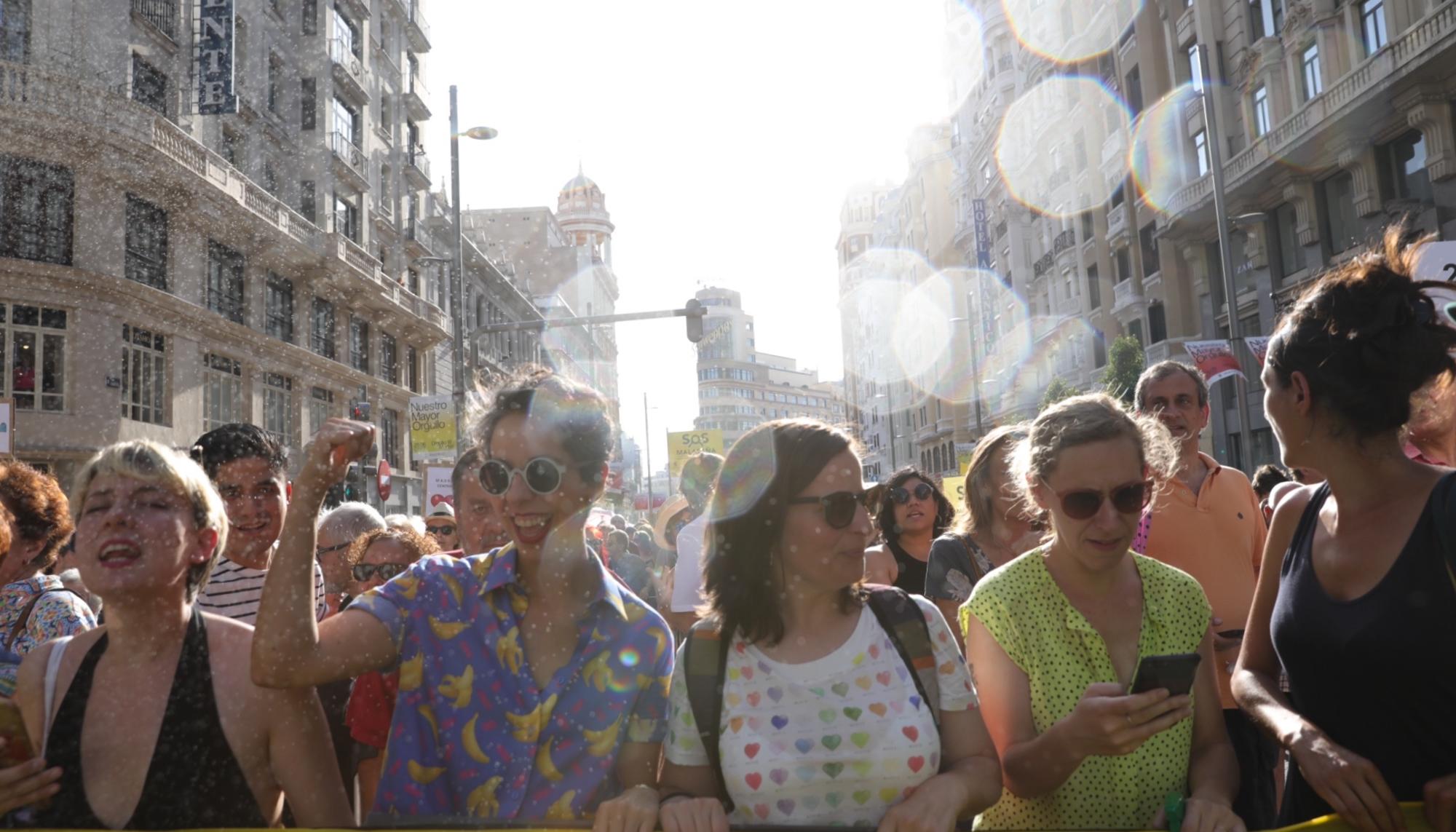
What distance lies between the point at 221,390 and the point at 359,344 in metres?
8.70

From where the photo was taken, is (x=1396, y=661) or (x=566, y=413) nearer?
(x=1396, y=661)

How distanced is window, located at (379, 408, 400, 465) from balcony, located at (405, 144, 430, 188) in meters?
8.94

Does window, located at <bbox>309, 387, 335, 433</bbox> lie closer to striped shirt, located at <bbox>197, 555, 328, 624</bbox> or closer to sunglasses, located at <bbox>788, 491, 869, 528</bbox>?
striped shirt, located at <bbox>197, 555, 328, 624</bbox>

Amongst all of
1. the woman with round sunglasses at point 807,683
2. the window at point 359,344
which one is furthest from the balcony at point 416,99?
the woman with round sunglasses at point 807,683

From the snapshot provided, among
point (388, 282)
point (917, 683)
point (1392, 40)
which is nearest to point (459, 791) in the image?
point (917, 683)

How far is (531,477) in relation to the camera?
2441mm

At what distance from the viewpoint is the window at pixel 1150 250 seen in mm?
32375

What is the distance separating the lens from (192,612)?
2479 mm

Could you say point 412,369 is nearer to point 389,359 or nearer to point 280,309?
point 389,359

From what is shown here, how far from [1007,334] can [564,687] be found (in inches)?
1997

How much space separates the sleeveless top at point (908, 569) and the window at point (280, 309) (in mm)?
24713

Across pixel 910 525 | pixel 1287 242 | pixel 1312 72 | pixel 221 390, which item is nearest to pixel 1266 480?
pixel 910 525

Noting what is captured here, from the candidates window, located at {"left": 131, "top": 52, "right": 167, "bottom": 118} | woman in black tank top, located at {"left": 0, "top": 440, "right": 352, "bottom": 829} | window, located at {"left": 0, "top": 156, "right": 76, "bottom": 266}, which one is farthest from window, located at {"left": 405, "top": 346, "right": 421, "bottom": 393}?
woman in black tank top, located at {"left": 0, "top": 440, "right": 352, "bottom": 829}

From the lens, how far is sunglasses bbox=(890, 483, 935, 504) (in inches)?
215
